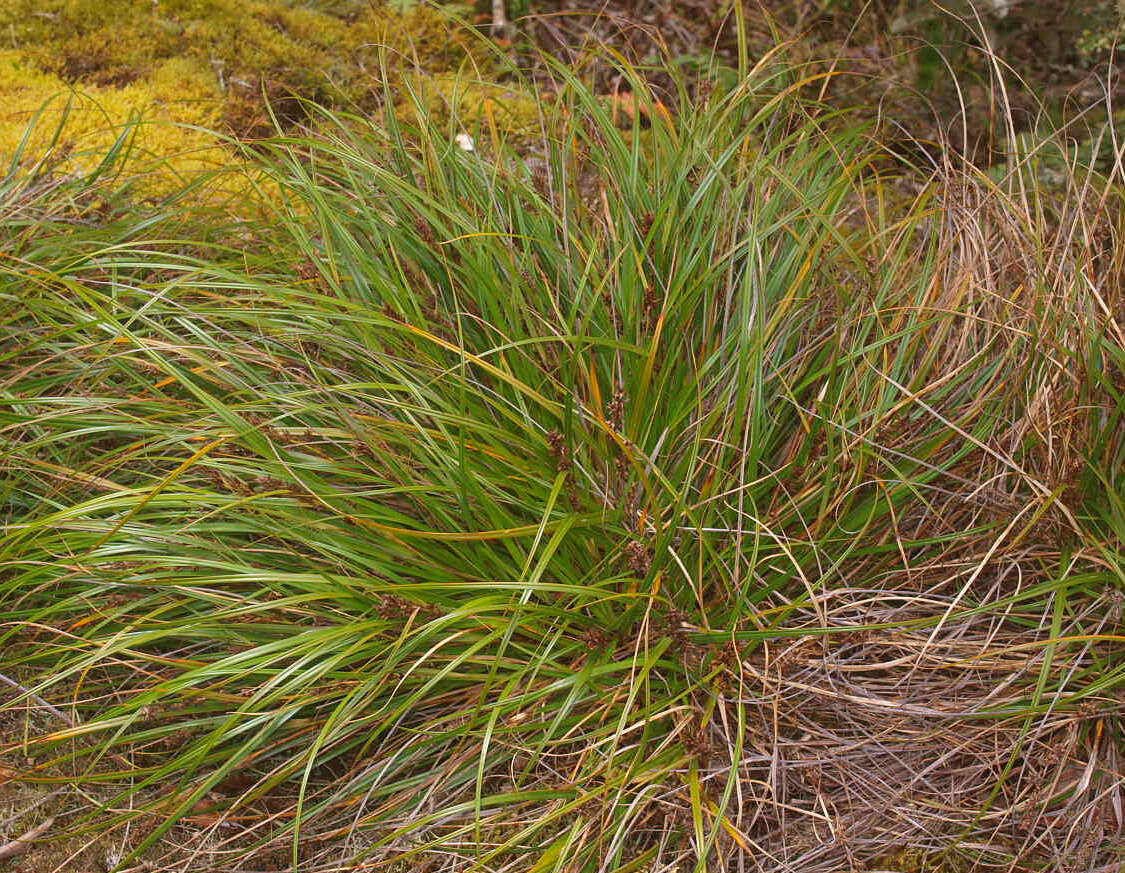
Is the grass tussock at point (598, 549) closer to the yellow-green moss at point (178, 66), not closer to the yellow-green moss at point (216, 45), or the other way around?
the yellow-green moss at point (178, 66)

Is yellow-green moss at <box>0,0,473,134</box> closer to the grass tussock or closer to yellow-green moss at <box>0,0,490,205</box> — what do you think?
yellow-green moss at <box>0,0,490,205</box>

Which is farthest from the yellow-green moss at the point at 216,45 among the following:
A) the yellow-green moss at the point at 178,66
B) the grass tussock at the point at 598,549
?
the grass tussock at the point at 598,549

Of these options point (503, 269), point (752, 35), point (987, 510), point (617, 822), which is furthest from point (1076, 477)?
point (752, 35)

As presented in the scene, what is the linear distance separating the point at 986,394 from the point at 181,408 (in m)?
1.92

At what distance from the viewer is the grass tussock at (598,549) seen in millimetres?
1899

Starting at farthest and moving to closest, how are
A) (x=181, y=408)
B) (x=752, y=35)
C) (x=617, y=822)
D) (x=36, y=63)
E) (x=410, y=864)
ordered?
(x=752, y=35), (x=36, y=63), (x=181, y=408), (x=410, y=864), (x=617, y=822)

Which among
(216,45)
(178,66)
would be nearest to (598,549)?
(178,66)

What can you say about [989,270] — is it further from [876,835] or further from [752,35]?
[752,35]

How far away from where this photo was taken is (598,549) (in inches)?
87.1

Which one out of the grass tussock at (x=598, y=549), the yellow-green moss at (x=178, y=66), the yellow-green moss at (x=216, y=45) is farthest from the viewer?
the yellow-green moss at (x=216, y=45)

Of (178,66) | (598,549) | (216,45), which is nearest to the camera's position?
(598,549)

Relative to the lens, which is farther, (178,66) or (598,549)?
(178,66)

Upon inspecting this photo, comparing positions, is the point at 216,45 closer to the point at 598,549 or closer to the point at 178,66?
the point at 178,66

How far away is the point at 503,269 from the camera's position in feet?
8.13
